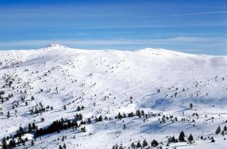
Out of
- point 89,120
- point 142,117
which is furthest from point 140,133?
point 89,120

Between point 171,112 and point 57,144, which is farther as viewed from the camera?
point 171,112

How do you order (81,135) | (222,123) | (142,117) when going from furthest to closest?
1. (142,117)
2. (81,135)
3. (222,123)

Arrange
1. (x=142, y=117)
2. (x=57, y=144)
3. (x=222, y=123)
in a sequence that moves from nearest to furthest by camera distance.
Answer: (x=222, y=123) → (x=57, y=144) → (x=142, y=117)

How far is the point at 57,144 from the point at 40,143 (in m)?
12.3

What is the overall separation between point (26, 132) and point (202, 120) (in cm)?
8642

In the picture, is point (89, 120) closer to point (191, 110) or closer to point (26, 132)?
point (26, 132)

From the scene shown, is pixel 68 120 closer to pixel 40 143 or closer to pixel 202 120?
pixel 40 143

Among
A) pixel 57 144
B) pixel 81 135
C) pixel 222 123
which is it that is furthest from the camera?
pixel 81 135

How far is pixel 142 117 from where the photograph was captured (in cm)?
18012

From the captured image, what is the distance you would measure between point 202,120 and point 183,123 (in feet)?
25.5

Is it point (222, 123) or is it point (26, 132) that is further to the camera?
point (26, 132)

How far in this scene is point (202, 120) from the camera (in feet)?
517

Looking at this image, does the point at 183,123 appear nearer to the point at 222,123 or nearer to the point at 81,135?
the point at 222,123

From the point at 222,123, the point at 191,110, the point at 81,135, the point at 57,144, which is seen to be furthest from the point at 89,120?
the point at 222,123
